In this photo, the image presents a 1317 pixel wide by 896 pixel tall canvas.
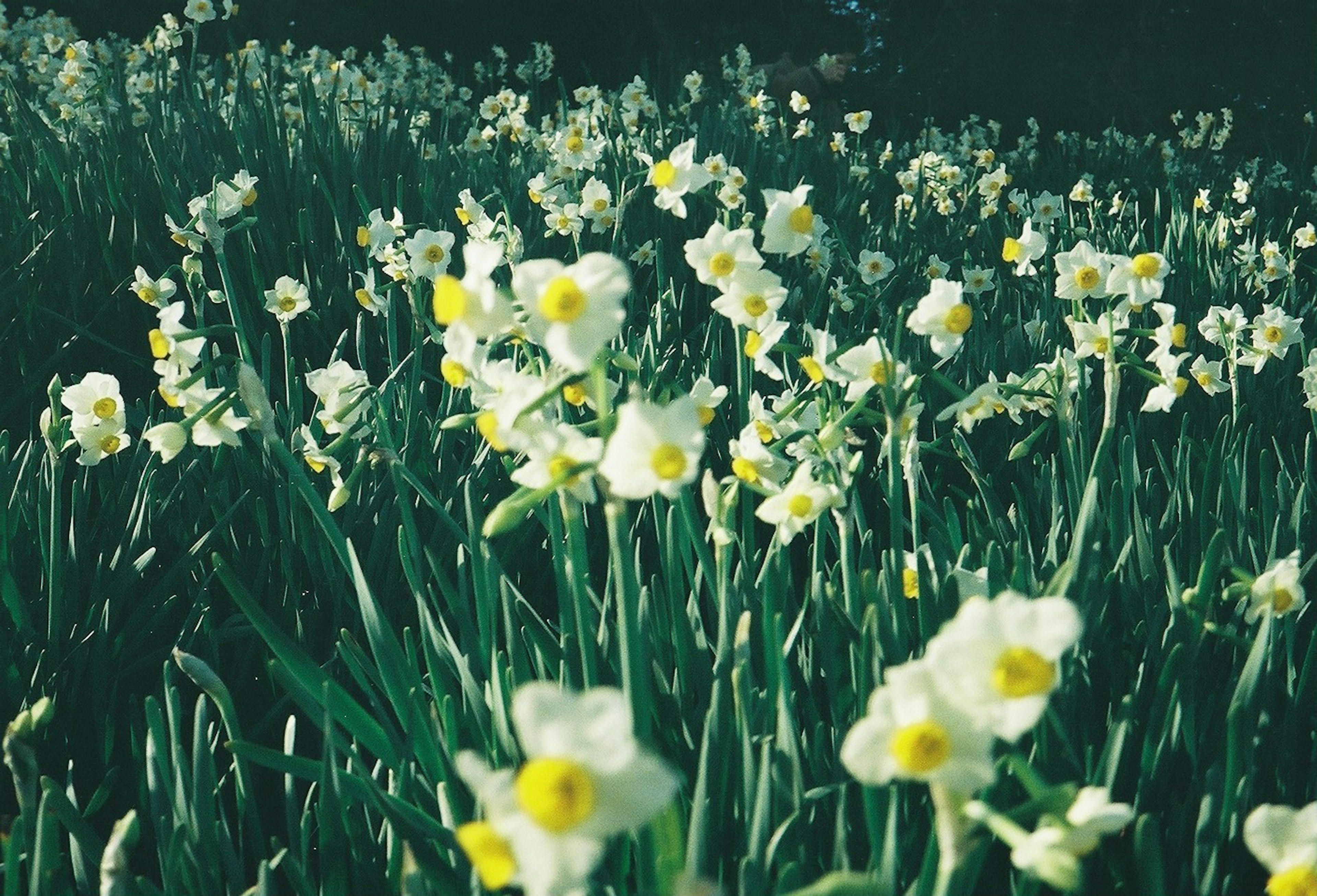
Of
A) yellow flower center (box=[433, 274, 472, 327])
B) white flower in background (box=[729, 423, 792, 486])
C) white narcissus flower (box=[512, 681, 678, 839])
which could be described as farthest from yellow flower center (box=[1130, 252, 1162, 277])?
white narcissus flower (box=[512, 681, 678, 839])

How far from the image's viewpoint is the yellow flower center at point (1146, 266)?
1396 millimetres

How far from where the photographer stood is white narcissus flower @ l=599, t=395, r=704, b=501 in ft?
2.03

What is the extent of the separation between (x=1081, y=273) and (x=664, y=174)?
61 cm

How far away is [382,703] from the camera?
135cm

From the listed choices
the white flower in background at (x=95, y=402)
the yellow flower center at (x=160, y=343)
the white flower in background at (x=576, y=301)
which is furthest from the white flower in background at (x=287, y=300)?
the white flower in background at (x=576, y=301)

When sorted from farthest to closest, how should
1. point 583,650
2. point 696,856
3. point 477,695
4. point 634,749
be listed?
point 477,695
point 583,650
point 696,856
point 634,749

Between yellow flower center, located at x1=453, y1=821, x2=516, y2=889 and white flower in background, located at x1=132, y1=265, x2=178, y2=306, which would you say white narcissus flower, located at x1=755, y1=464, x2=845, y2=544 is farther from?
white flower in background, located at x1=132, y1=265, x2=178, y2=306

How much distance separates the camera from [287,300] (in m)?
1.97

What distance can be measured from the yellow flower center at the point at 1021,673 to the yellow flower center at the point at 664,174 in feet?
3.83

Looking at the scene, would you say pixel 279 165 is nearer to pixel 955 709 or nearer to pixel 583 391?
pixel 583 391

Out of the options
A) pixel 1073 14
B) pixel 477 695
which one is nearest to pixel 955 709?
pixel 477 695

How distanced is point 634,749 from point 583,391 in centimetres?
60

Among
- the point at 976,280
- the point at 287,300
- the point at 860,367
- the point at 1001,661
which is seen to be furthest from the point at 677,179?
the point at 976,280

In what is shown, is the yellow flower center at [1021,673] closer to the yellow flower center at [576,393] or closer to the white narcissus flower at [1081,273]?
the yellow flower center at [576,393]
